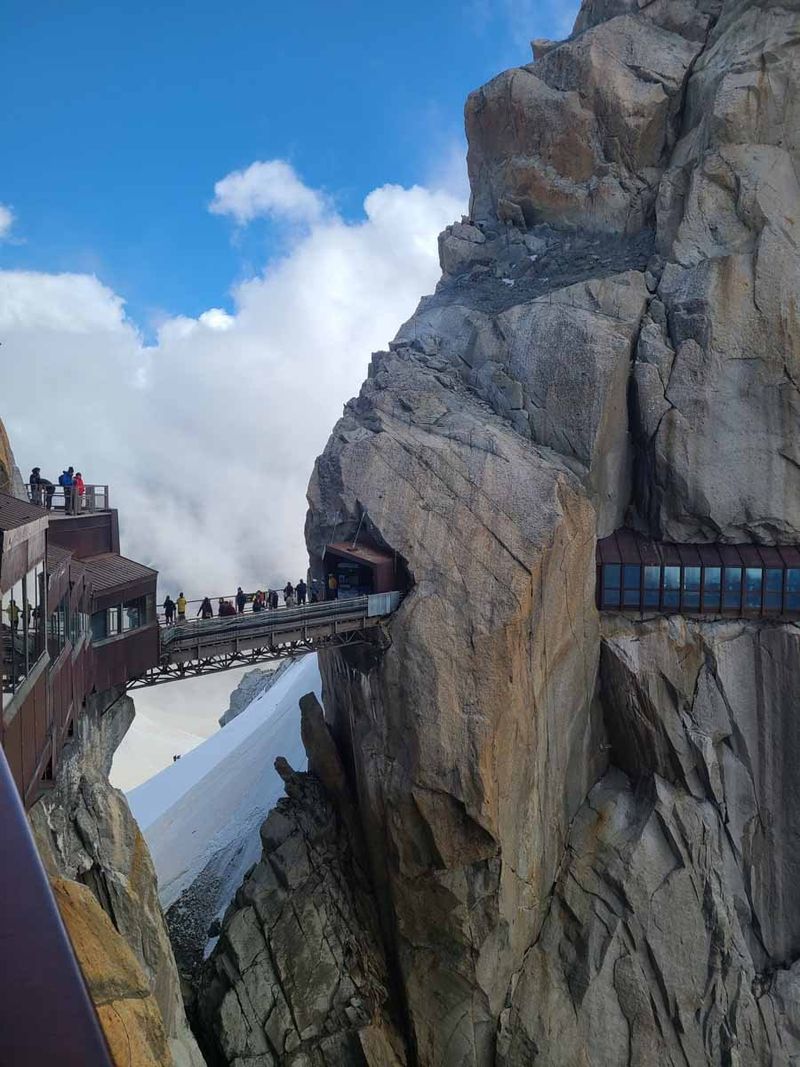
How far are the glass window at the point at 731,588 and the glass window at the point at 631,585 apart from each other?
336 cm

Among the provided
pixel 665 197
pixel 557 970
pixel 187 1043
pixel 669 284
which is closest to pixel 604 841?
pixel 557 970

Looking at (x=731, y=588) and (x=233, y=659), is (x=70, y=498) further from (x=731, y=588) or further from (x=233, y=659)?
(x=731, y=588)

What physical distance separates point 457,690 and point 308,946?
10.9 m

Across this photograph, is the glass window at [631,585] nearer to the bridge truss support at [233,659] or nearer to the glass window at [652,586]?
the glass window at [652,586]

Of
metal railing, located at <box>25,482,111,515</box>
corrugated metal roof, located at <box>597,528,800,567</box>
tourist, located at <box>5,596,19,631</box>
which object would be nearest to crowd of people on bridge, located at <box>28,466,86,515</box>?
metal railing, located at <box>25,482,111,515</box>

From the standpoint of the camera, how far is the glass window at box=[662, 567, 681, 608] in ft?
96.8

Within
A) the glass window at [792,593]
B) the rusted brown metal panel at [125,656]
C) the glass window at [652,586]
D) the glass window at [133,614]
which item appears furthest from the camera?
the glass window at [652,586]

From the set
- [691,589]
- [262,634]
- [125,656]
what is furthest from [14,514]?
[691,589]

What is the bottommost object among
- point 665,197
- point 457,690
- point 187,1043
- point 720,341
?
point 187,1043

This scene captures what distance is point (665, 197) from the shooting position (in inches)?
1309

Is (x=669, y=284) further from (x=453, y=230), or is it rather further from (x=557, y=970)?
(x=557, y=970)

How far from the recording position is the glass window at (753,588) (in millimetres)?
29141

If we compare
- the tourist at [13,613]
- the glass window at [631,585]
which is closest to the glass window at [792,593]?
the glass window at [631,585]

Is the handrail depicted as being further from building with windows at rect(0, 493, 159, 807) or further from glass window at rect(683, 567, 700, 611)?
glass window at rect(683, 567, 700, 611)
